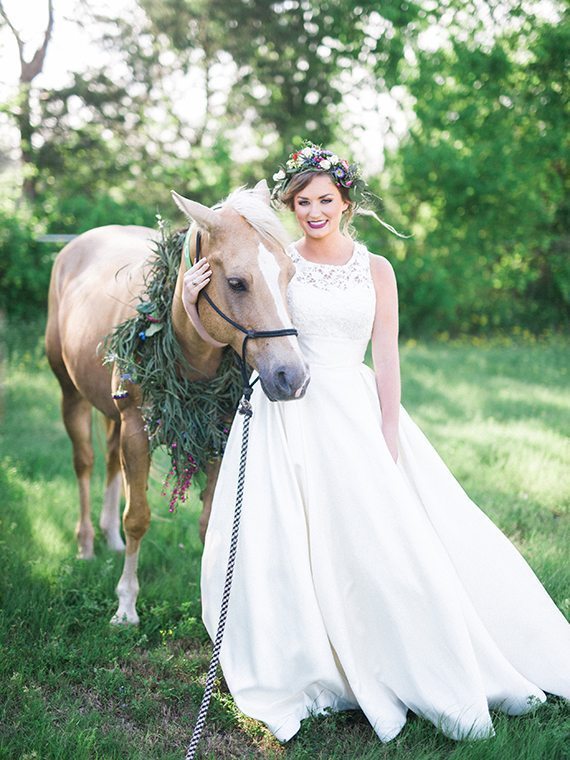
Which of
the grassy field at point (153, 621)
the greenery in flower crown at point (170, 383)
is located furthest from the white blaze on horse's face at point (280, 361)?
the grassy field at point (153, 621)

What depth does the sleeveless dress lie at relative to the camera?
109 inches

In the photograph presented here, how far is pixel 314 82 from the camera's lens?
17.9 meters

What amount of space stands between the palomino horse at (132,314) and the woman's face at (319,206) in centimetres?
19

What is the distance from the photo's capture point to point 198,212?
291cm

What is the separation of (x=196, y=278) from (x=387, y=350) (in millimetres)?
915

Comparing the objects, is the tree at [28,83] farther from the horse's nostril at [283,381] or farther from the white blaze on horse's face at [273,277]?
the horse's nostril at [283,381]

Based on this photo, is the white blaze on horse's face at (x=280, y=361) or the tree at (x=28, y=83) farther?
the tree at (x=28, y=83)

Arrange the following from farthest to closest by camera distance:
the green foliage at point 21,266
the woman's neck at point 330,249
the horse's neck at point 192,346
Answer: the green foliage at point 21,266 < the horse's neck at point 192,346 < the woman's neck at point 330,249

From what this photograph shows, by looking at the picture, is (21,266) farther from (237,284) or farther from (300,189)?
(237,284)

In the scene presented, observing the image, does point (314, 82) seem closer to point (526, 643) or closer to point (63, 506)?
point (63, 506)

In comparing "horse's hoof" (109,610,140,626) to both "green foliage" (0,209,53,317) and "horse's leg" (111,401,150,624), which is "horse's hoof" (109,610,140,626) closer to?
"horse's leg" (111,401,150,624)

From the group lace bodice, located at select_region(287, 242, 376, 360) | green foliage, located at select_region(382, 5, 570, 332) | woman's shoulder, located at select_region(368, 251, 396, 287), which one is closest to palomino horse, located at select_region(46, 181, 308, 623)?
lace bodice, located at select_region(287, 242, 376, 360)

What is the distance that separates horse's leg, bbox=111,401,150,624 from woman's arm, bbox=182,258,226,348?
32.7 inches

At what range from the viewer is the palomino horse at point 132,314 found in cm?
281
